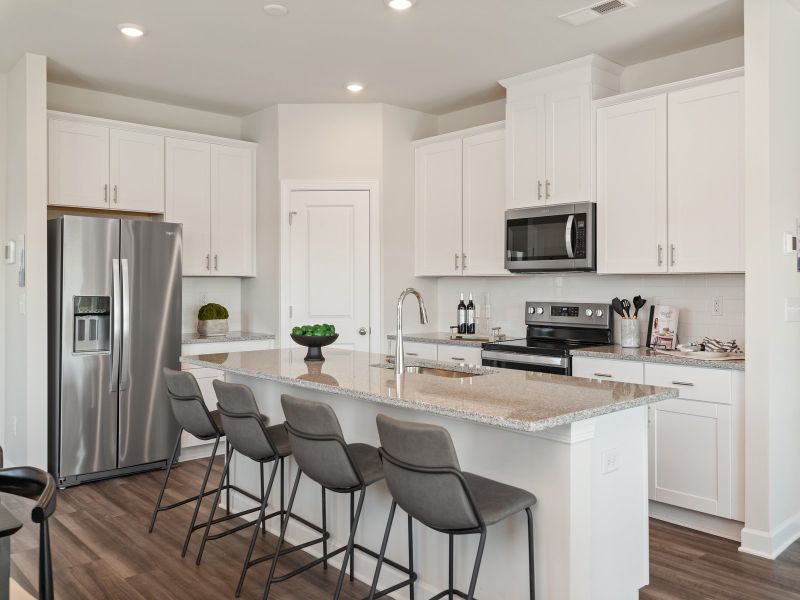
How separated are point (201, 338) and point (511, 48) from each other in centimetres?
303

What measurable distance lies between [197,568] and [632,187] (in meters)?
3.20

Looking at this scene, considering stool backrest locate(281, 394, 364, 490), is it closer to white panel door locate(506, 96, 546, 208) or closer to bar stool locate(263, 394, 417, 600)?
bar stool locate(263, 394, 417, 600)

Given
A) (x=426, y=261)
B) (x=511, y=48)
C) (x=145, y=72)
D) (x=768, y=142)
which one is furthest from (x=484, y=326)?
(x=145, y=72)

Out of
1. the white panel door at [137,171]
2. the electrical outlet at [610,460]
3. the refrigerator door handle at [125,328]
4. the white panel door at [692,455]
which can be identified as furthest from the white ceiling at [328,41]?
the electrical outlet at [610,460]

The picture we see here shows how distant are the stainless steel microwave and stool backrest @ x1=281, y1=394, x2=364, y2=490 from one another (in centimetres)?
242

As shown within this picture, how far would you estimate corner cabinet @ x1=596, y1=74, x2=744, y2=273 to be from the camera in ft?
12.0

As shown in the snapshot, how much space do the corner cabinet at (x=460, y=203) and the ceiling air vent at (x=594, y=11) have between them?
123cm

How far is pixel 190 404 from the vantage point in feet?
Result: 10.8

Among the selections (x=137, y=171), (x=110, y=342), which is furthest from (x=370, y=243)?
(x=110, y=342)

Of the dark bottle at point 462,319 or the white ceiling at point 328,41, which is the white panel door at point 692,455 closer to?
the dark bottle at point 462,319

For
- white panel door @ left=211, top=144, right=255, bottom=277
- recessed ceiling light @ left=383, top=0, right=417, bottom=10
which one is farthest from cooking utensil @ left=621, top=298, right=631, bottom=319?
white panel door @ left=211, top=144, right=255, bottom=277

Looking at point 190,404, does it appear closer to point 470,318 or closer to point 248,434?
point 248,434

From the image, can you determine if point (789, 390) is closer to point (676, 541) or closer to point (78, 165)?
point (676, 541)

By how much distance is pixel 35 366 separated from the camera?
14.3 feet
